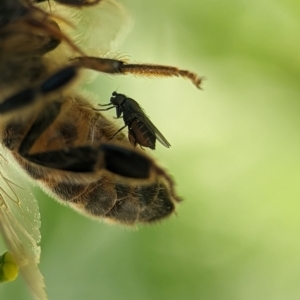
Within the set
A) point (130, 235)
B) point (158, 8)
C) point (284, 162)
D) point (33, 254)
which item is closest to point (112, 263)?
point (130, 235)

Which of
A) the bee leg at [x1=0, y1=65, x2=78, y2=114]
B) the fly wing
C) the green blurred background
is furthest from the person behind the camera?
the green blurred background

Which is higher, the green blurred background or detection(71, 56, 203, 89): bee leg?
detection(71, 56, 203, 89): bee leg

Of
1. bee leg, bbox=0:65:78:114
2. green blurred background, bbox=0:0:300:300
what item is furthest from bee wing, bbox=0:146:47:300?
green blurred background, bbox=0:0:300:300

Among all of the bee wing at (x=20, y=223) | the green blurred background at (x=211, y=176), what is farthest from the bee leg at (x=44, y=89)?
the green blurred background at (x=211, y=176)

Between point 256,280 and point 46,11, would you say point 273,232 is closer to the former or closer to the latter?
point 256,280

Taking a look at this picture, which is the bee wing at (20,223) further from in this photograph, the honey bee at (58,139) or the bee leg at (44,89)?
the bee leg at (44,89)

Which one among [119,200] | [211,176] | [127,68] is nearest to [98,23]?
[127,68]

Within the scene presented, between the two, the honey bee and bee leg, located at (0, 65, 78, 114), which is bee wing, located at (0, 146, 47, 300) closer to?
the honey bee
